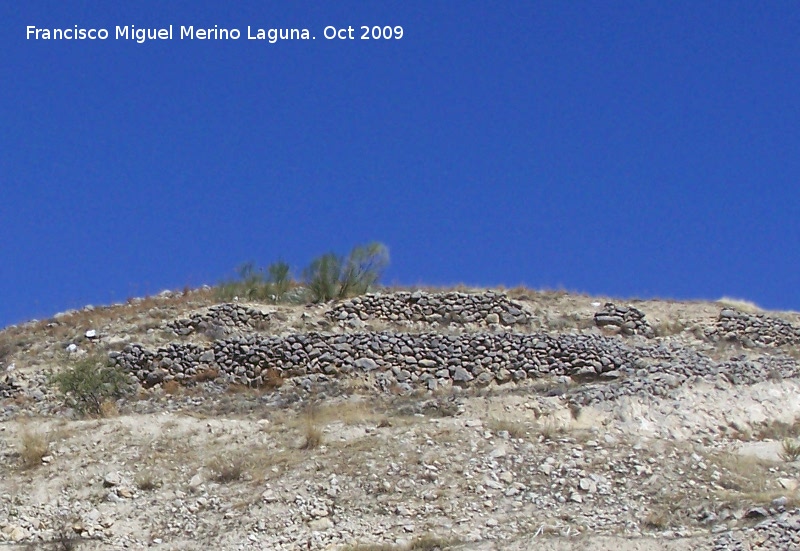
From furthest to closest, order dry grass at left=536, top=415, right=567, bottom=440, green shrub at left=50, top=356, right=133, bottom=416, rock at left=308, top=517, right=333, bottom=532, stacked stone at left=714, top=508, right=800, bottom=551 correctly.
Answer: green shrub at left=50, top=356, right=133, bottom=416 → dry grass at left=536, top=415, right=567, bottom=440 → rock at left=308, top=517, right=333, bottom=532 → stacked stone at left=714, top=508, right=800, bottom=551

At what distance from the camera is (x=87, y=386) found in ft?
58.4

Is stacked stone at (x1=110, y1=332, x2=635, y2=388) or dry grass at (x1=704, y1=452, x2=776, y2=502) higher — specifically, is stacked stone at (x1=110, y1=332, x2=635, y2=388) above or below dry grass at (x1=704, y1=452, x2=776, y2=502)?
above

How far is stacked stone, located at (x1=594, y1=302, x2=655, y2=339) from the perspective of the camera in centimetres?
2225

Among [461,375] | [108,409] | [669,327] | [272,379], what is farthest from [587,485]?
[669,327]

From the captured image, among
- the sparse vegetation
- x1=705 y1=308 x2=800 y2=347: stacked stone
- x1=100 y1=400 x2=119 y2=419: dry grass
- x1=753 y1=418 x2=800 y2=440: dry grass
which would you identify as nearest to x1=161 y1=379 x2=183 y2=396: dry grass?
x1=100 y1=400 x2=119 y2=419: dry grass

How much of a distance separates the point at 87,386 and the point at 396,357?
5.61 meters

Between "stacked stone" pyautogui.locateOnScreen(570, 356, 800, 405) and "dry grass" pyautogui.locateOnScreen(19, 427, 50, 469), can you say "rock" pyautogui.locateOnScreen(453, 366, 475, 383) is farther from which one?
"dry grass" pyautogui.locateOnScreen(19, 427, 50, 469)

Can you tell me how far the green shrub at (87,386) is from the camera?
17656 mm

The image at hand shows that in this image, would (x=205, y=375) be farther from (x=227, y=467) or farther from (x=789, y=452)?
(x=789, y=452)

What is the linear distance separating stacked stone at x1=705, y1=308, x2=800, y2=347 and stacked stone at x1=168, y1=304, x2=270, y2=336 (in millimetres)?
9581

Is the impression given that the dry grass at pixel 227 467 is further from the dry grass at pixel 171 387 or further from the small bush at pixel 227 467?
the dry grass at pixel 171 387

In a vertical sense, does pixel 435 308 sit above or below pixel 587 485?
above

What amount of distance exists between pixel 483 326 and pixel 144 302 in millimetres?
8908

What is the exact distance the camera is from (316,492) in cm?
1337
